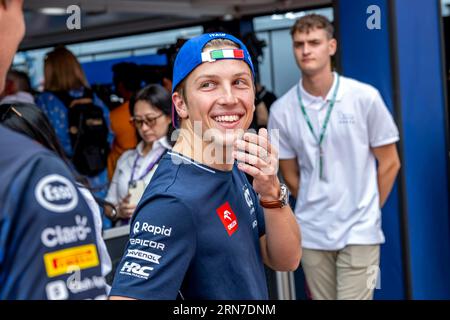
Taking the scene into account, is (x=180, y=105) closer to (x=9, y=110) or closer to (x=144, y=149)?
(x=9, y=110)

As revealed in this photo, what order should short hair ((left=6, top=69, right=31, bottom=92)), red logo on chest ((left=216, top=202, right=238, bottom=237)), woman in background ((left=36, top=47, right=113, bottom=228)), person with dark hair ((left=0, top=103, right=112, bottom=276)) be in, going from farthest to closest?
short hair ((left=6, top=69, right=31, bottom=92)) → woman in background ((left=36, top=47, right=113, bottom=228)) → person with dark hair ((left=0, top=103, right=112, bottom=276)) → red logo on chest ((left=216, top=202, right=238, bottom=237))

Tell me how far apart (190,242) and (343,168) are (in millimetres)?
2337

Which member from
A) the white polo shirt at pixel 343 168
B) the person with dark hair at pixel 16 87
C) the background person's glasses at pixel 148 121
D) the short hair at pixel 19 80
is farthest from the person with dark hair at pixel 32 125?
the short hair at pixel 19 80

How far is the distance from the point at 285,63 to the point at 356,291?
5047 mm

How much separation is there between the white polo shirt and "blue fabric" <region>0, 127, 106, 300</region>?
115 inches

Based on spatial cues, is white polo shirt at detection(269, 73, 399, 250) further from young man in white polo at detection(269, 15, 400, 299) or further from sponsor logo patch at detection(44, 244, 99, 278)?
sponsor logo patch at detection(44, 244, 99, 278)

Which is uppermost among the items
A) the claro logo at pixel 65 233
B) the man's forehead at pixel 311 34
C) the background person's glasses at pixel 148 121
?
the man's forehead at pixel 311 34

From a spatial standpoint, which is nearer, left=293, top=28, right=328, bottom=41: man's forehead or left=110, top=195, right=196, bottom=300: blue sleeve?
left=110, top=195, right=196, bottom=300: blue sleeve

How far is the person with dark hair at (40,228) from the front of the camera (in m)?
0.98

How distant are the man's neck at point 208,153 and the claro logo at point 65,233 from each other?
80 cm

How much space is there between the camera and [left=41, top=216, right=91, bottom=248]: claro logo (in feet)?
3.28

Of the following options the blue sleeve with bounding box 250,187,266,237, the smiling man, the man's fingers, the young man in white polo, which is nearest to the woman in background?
the young man in white polo

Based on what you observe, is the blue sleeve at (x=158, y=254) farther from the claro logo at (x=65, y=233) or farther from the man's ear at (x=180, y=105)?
the claro logo at (x=65, y=233)

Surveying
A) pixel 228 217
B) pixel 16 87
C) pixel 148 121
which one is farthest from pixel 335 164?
pixel 16 87
